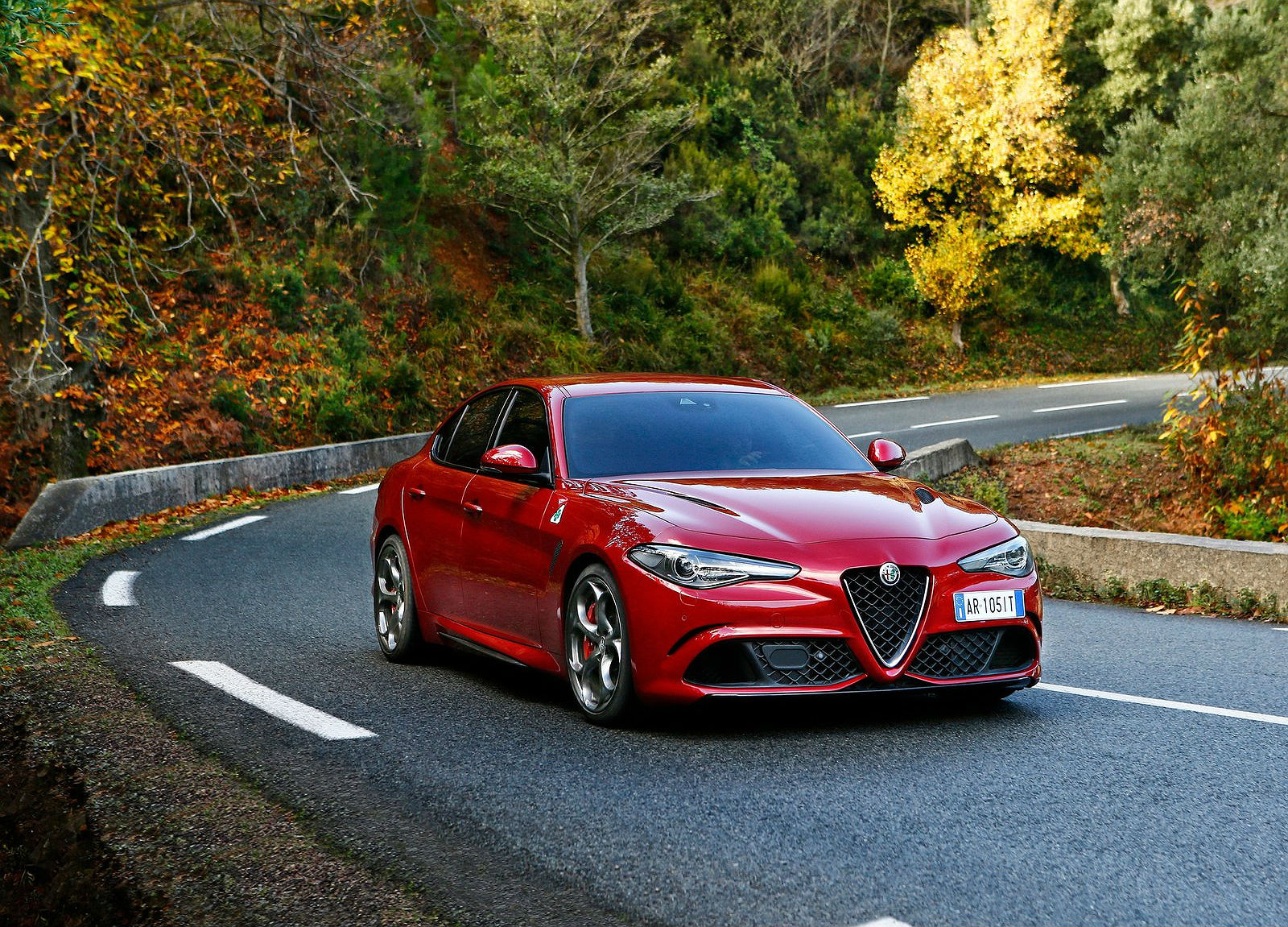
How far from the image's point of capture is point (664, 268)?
117 feet

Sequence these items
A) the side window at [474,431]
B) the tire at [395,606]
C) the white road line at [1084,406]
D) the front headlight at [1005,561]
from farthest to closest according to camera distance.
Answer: the white road line at [1084,406] < the tire at [395,606] < the side window at [474,431] < the front headlight at [1005,561]

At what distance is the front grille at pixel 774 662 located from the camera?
5965mm

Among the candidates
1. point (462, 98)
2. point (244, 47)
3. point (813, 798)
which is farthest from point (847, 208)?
point (813, 798)

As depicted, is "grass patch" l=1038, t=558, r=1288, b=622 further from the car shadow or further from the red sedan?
the red sedan

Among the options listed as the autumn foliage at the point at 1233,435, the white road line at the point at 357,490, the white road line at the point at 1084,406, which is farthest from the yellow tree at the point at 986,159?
the autumn foliage at the point at 1233,435

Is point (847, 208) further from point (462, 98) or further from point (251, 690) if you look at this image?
point (251, 690)

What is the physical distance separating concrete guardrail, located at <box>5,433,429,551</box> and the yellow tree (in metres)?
22.3

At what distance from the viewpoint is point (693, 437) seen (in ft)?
24.1

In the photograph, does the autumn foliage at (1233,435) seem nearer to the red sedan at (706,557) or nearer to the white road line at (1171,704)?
the white road line at (1171,704)

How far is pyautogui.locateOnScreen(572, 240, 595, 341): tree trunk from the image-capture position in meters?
30.9

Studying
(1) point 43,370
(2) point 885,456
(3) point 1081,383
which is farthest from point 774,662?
(3) point 1081,383

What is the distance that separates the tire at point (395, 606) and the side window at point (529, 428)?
1061 millimetres

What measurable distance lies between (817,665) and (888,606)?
39 centimetres

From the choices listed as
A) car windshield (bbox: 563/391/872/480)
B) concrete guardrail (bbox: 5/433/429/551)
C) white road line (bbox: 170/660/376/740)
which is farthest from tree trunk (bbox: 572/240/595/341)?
car windshield (bbox: 563/391/872/480)
